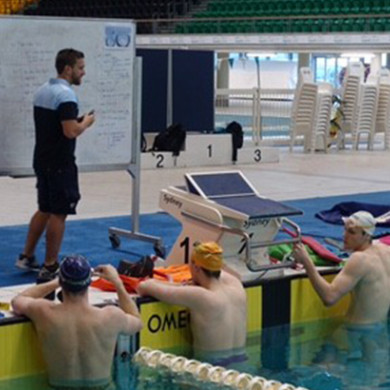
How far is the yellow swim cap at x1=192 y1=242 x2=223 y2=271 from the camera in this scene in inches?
221

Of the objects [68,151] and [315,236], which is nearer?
[68,151]

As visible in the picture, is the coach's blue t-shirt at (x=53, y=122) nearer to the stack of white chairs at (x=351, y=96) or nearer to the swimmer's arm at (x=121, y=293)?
the swimmer's arm at (x=121, y=293)

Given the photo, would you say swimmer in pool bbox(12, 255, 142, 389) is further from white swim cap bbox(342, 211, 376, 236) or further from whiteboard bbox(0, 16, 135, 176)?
whiteboard bbox(0, 16, 135, 176)

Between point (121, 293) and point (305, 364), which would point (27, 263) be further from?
point (305, 364)

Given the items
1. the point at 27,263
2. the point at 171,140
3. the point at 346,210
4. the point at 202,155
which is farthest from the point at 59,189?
the point at 202,155

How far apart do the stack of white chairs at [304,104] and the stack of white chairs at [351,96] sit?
34.6 inches

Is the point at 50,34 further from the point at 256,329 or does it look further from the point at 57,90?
the point at 256,329

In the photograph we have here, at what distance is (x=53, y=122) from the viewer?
683 cm

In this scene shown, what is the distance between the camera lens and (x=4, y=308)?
225 inches

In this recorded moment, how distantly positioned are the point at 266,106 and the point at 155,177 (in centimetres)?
797

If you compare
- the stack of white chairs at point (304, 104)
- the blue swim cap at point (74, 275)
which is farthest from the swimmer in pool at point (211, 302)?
the stack of white chairs at point (304, 104)

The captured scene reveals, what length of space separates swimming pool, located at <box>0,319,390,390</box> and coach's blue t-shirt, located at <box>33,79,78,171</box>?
156cm

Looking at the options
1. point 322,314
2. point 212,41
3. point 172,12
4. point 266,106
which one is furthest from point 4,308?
point 172,12

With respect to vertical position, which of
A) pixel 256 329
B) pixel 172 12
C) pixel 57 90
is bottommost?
pixel 256 329
